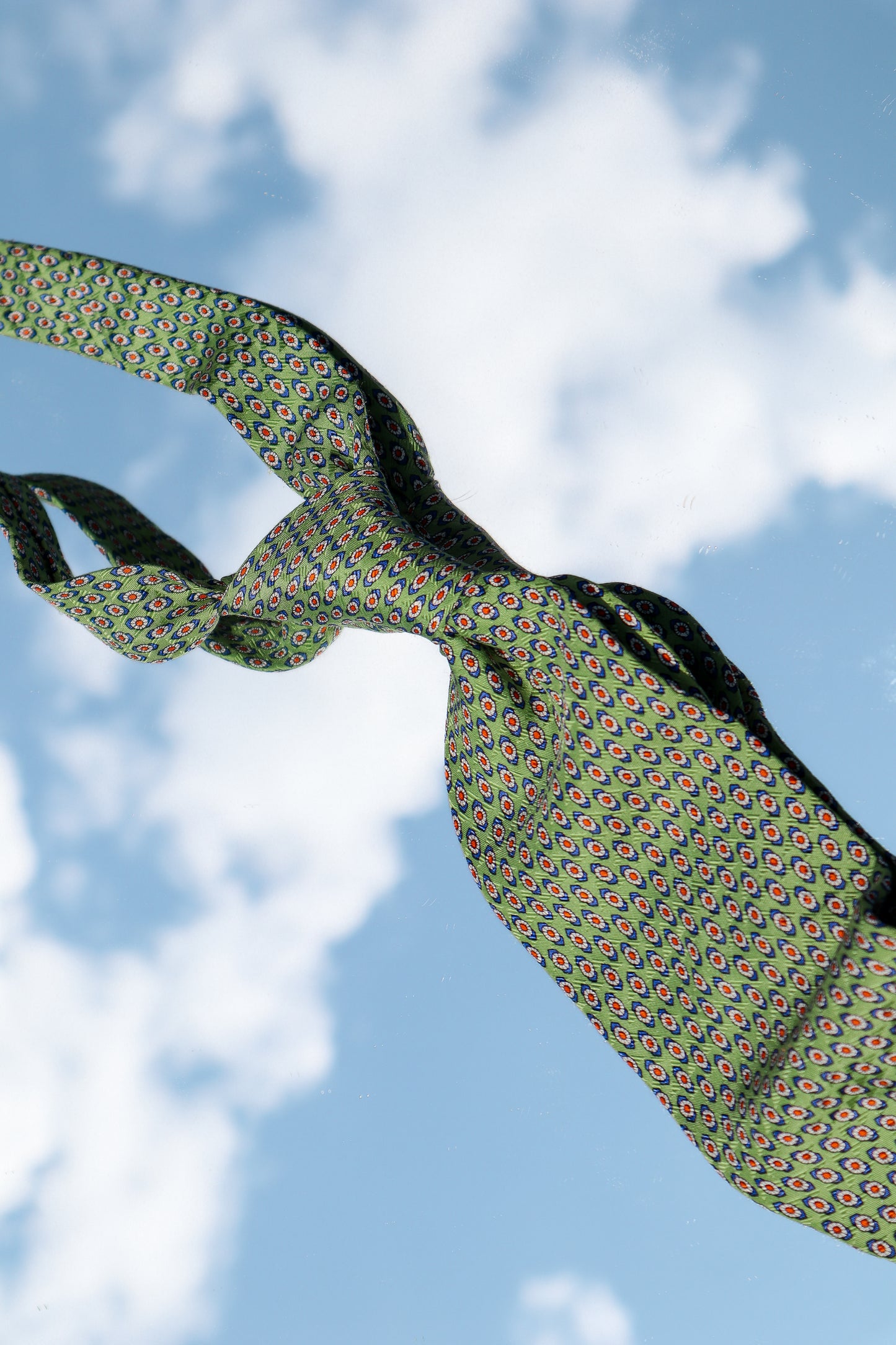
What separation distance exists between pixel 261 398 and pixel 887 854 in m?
0.62

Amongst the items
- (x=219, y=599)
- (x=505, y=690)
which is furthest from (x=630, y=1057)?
(x=219, y=599)

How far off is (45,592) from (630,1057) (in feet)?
2.07

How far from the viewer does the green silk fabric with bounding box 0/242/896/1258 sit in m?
0.67

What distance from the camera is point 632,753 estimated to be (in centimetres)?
72

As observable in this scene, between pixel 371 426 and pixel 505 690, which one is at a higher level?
pixel 371 426

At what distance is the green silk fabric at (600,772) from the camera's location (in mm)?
672

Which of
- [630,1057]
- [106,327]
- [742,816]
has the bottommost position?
[630,1057]

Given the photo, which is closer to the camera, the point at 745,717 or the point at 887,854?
the point at 887,854

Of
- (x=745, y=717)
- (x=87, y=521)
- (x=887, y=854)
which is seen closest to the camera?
(x=887, y=854)

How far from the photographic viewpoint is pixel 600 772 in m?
0.74

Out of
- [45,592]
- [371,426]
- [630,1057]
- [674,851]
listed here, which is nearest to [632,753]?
[674,851]

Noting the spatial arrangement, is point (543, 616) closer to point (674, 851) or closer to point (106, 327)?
point (674, 851)

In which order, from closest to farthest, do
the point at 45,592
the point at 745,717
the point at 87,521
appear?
the point at 745,717 → the point at 45,592 → the point at 87,521

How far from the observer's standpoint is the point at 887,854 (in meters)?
0.64
